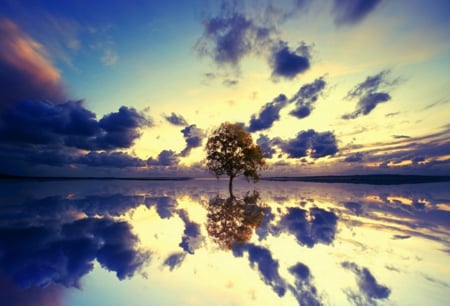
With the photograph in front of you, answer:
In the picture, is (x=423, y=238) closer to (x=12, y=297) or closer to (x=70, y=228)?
(x=12, y=297)

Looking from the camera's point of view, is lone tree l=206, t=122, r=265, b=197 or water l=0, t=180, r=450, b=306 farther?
lone tree l=206, t=122, r=265, b=197

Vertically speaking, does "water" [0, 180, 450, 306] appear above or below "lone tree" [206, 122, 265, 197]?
below

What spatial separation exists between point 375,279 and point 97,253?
1088 cm

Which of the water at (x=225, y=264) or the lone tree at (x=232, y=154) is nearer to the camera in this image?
the water at (x=225, y=264)

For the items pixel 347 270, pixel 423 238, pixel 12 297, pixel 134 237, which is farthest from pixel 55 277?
pixel 423 238

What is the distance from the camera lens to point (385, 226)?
2059 cm

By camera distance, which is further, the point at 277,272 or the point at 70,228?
the point at 70,228

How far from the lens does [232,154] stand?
68.4 meters

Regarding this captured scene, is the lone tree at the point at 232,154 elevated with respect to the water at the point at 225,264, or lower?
elevated

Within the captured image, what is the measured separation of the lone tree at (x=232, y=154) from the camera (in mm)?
68250

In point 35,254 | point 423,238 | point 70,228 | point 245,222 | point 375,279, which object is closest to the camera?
point 375,279

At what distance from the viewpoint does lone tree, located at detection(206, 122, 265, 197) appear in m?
68.2

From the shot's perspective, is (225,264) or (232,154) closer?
(225,264)

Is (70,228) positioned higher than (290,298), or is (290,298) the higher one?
(70,228)
